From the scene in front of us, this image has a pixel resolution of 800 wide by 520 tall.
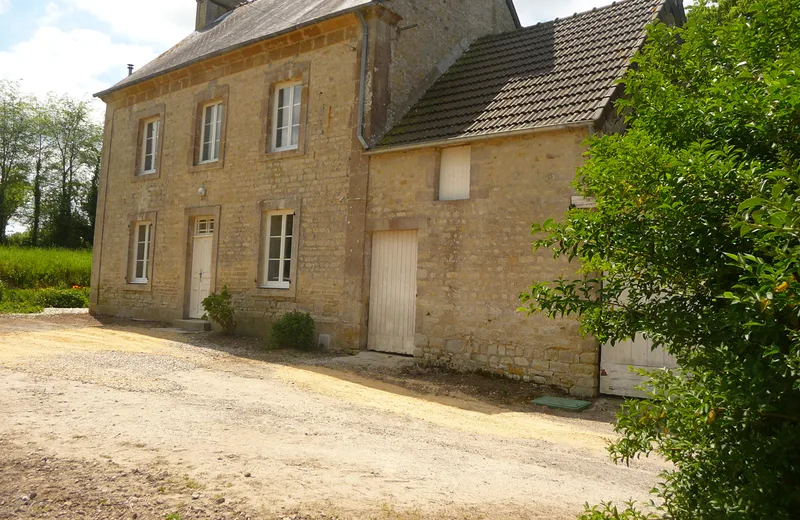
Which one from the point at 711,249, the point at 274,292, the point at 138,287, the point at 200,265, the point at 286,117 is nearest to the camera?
the point at 711,249

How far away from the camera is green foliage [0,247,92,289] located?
22.2 m

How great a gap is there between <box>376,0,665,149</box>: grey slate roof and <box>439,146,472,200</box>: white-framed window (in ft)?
0.96

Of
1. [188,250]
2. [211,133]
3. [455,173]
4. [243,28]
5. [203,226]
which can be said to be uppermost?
[243,28]

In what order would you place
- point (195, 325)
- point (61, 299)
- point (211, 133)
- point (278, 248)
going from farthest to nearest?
point (61, 299) < point (211, 133) < point (195, 325) < point (278, 248)

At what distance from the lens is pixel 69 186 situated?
127ft

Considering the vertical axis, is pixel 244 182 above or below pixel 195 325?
above

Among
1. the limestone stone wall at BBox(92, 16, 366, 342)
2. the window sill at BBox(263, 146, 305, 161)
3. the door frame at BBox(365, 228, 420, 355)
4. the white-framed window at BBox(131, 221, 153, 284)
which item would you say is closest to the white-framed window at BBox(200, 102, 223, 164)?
the limestone stone wall at BBox(92, 16, 366, 342)

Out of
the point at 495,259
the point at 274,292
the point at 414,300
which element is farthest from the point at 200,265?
the point at 495,259

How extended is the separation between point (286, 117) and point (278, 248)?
2723 millimetres

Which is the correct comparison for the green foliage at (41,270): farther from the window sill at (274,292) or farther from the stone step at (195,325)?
the window sill at (274,292)

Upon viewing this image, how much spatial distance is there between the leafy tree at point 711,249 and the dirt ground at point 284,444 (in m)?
1.57

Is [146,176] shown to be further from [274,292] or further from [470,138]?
[470,138]

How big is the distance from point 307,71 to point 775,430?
1180 centimetres

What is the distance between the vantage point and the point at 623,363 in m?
8.65
